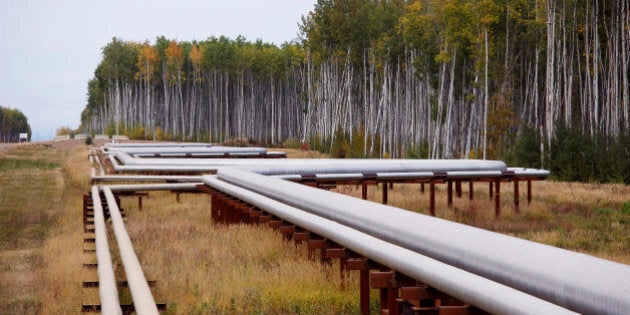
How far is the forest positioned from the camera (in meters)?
35.8

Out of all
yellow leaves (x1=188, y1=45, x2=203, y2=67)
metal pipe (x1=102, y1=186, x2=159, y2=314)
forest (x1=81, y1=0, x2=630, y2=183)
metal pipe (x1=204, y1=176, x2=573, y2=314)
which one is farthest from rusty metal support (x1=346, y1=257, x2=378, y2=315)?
yellow leaves (x1=188, y1=45, x2=203, y2=67)

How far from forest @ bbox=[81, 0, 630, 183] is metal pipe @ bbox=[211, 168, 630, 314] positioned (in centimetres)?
2390

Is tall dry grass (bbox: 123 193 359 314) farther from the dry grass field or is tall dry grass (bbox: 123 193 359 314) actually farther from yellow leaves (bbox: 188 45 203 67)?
yellow leaves (bbox: 188 45 203 67)

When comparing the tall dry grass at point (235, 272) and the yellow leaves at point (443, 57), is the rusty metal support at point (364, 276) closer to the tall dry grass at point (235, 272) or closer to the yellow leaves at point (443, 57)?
the tall dry grass at point (235, 272)

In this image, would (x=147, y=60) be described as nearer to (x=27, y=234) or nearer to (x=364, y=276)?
(x=27, y=234)

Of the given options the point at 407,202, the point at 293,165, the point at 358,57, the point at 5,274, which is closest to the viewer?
the point at 5,274

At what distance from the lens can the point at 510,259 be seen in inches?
233

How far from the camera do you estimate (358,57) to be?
6475 centimetres

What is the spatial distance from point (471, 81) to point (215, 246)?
42302 millimetres

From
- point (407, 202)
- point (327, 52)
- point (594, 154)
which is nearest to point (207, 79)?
point (327, 52)

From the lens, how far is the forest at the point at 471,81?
3575 centimetres

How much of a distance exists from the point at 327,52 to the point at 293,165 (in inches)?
1842

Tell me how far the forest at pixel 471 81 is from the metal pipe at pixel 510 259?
23.9 meters

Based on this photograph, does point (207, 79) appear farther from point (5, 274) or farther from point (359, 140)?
point (5, 274)
